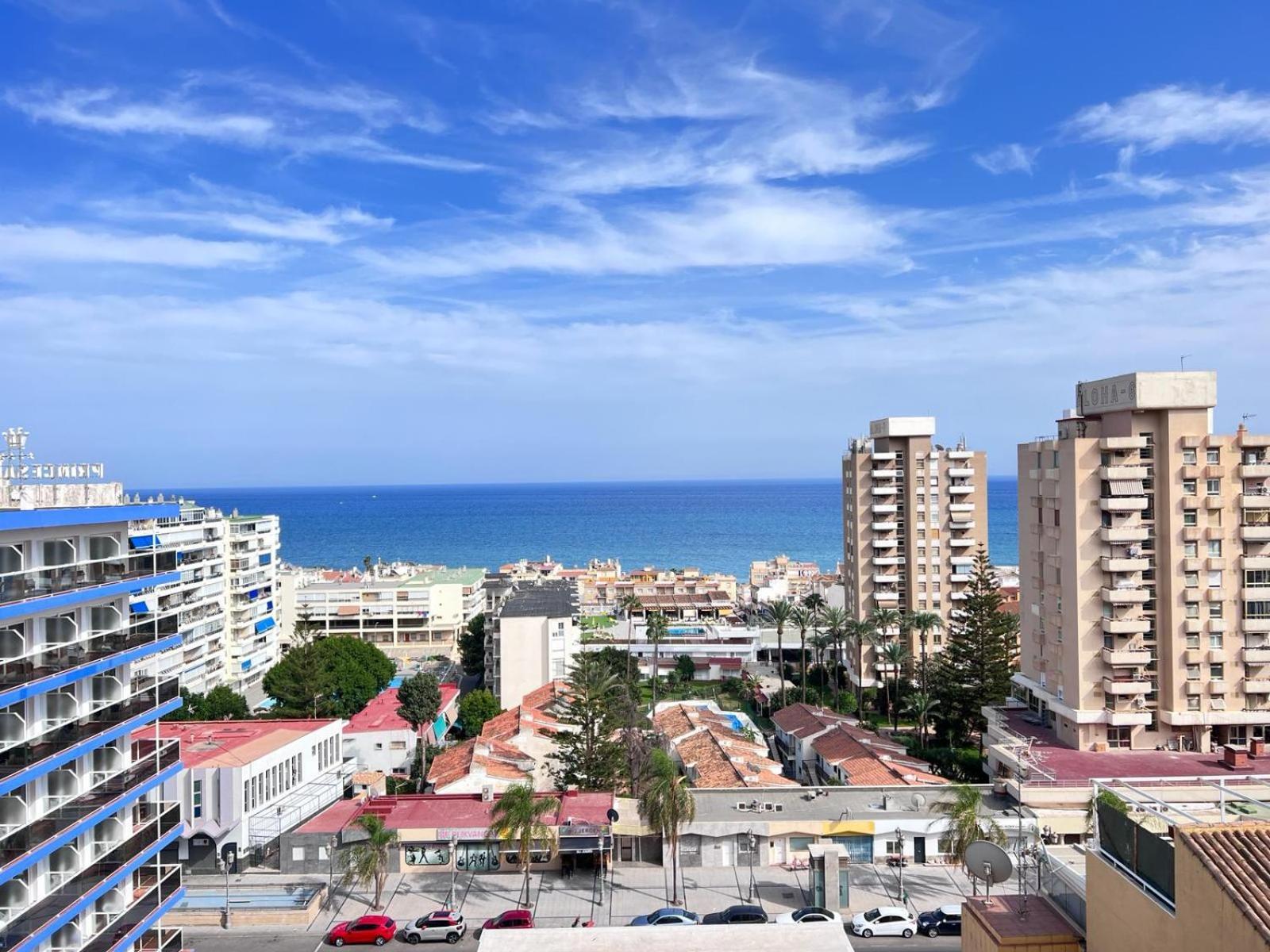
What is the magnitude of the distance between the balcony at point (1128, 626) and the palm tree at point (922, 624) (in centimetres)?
1506

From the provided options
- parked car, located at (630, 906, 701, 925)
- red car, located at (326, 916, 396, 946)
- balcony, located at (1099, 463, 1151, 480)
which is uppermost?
balcony, located at (1099, 463, 1151, 480)

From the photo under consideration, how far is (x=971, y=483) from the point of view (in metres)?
57.5

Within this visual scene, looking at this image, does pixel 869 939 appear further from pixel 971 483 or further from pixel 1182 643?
pixel 971 483

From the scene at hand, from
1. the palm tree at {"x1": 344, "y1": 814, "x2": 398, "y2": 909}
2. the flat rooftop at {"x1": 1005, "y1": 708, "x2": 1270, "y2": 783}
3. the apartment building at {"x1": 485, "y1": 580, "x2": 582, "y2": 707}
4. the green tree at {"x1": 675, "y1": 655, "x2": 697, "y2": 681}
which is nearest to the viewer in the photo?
the palm tree at {"x1": 344, "y1": 814, "x2": 398, "y2": 909}

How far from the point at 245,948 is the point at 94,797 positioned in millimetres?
7073

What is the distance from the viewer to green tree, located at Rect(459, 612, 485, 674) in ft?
214

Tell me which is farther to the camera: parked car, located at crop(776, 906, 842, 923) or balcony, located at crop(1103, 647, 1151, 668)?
balcony, located at crop(1103, 647, 1151, 668)

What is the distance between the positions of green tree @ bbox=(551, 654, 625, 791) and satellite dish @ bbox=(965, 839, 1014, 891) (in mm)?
21336

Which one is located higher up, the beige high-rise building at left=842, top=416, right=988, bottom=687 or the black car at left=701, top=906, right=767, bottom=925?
the beige high-rise building at left=842, top=416, right=988, bottom=687

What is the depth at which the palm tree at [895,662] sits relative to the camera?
5033cm

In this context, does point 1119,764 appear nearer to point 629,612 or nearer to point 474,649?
point 474,649

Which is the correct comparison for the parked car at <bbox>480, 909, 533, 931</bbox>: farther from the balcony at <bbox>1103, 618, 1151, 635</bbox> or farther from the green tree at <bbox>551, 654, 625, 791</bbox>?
the balcony at <bbox>1103, 618, 1151, 635</bbox>

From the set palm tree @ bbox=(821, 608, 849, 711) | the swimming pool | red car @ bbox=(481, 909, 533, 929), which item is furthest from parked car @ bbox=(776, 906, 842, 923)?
palm tree @ bbox=(821, 608, 849, 711)

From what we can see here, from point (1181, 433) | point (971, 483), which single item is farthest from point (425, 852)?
point (971, 483)
